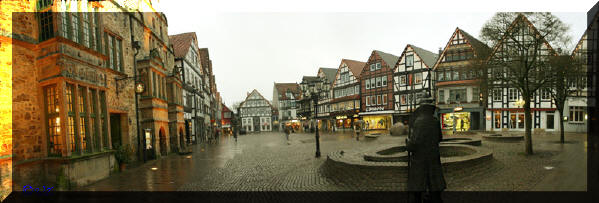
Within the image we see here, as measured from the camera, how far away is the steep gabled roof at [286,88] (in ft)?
193

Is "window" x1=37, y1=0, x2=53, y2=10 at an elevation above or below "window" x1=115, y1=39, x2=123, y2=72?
above

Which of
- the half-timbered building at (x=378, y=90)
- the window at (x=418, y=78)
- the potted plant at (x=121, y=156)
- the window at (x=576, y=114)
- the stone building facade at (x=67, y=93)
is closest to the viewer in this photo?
the stone building facade at (x=67, y=93)

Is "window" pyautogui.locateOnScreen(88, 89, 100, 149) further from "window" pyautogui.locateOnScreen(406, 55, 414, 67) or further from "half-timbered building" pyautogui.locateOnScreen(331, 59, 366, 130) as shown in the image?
"half-timbered building" pyautogui.locateOnScreen(331, 59, 366, 130)

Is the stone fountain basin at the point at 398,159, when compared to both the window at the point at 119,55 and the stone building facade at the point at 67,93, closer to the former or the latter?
the stone building facade at the point at 67,93

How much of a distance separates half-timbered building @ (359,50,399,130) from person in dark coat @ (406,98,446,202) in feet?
72.3

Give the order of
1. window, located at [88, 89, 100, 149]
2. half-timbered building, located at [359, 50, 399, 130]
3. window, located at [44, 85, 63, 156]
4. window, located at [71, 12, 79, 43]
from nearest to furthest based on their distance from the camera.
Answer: window, located at [44, 85, 63, 156] → window, located at [71, 12, 79, 43] → window, located at [88, 89, 100, 149] → half-timbered building, located at [359, 50, 399, 130]

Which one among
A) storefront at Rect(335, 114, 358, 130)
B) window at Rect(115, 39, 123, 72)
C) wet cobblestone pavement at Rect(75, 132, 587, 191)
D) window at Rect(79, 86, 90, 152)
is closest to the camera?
wet cobblestone pavement at Rect(75, 132, 587, 191)

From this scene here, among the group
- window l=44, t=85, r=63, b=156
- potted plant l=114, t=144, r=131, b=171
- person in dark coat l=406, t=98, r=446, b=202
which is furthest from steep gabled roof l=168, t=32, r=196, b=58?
person in dark coat l=406, t=98, r=446, b=202

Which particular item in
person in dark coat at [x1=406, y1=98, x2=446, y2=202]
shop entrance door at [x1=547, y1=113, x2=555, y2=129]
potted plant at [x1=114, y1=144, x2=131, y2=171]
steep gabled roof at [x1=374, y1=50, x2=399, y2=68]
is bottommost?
shop entrance door at [x1=547, y1=113, x2=555, y2=129]

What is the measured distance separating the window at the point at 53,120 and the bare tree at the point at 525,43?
1346 centimetres

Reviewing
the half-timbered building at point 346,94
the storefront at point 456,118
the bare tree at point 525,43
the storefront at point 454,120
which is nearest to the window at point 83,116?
the bare tree at point 525,43

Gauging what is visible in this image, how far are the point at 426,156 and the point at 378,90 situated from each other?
82.2 feet

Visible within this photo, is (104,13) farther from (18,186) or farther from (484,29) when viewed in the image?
(484,29)

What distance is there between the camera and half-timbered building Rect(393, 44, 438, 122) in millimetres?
21156
